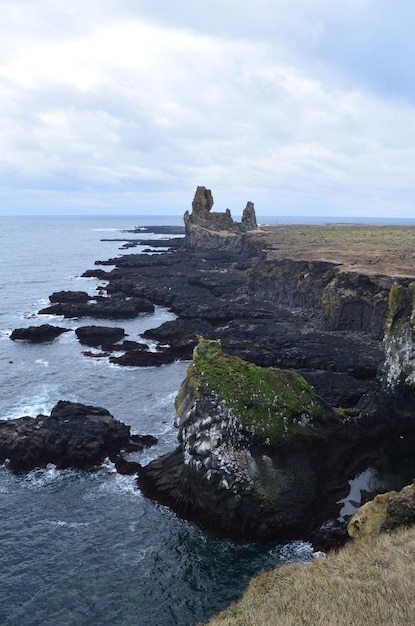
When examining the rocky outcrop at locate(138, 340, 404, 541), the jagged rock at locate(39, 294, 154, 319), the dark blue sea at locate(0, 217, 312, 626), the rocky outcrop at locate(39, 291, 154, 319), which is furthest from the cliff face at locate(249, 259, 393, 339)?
the dark blue sea at locate(0, 217, 312, 626)

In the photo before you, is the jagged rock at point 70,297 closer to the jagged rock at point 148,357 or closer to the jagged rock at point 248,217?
the jagged rock at point 148,357

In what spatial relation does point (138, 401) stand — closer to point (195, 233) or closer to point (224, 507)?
point (224, 507)

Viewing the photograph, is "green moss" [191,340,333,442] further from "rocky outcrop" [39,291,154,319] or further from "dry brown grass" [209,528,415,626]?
"rocky outcrop" [39,291,154,319]

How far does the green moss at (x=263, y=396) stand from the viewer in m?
28.7

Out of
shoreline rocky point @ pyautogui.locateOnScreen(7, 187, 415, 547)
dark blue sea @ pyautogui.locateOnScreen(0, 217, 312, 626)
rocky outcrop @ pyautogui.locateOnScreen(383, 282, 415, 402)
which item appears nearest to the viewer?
dark blue sea @ pyautogui.locateOnScreen(0, 217, 312, 626)

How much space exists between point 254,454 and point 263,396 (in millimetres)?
3997

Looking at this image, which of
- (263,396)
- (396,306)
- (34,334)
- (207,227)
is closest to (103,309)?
(34,334)

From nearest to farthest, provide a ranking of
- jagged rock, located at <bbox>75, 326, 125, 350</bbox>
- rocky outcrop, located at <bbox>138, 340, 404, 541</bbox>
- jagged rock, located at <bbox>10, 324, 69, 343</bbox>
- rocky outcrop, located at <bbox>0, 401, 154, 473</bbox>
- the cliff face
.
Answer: rocky outcrop, located at <bbox>138, 340, 404, 541</bbox> → rocky outcrop, located at <bbox>0, 401, 154, 473</bbox> → the cliff face → jagged rock, located at <bbox>75, 326, 125, 350</bbox> → jagged rock, located at <bbox>10, 324, 69, 343</bbox>

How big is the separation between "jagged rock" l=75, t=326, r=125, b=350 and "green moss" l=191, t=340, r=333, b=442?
1106 inches

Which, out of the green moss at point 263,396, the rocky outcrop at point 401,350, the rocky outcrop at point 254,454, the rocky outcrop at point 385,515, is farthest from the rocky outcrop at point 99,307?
the rocky outcrop at point 385,515

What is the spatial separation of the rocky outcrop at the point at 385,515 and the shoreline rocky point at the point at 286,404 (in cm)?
275

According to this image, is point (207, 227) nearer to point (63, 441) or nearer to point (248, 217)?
point (248, 217)

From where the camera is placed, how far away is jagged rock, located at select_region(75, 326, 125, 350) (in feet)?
193

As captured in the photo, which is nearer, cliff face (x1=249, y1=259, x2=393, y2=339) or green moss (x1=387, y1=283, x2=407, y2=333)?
green moss (x1=387, y1=283, x2=407, y2=333)
